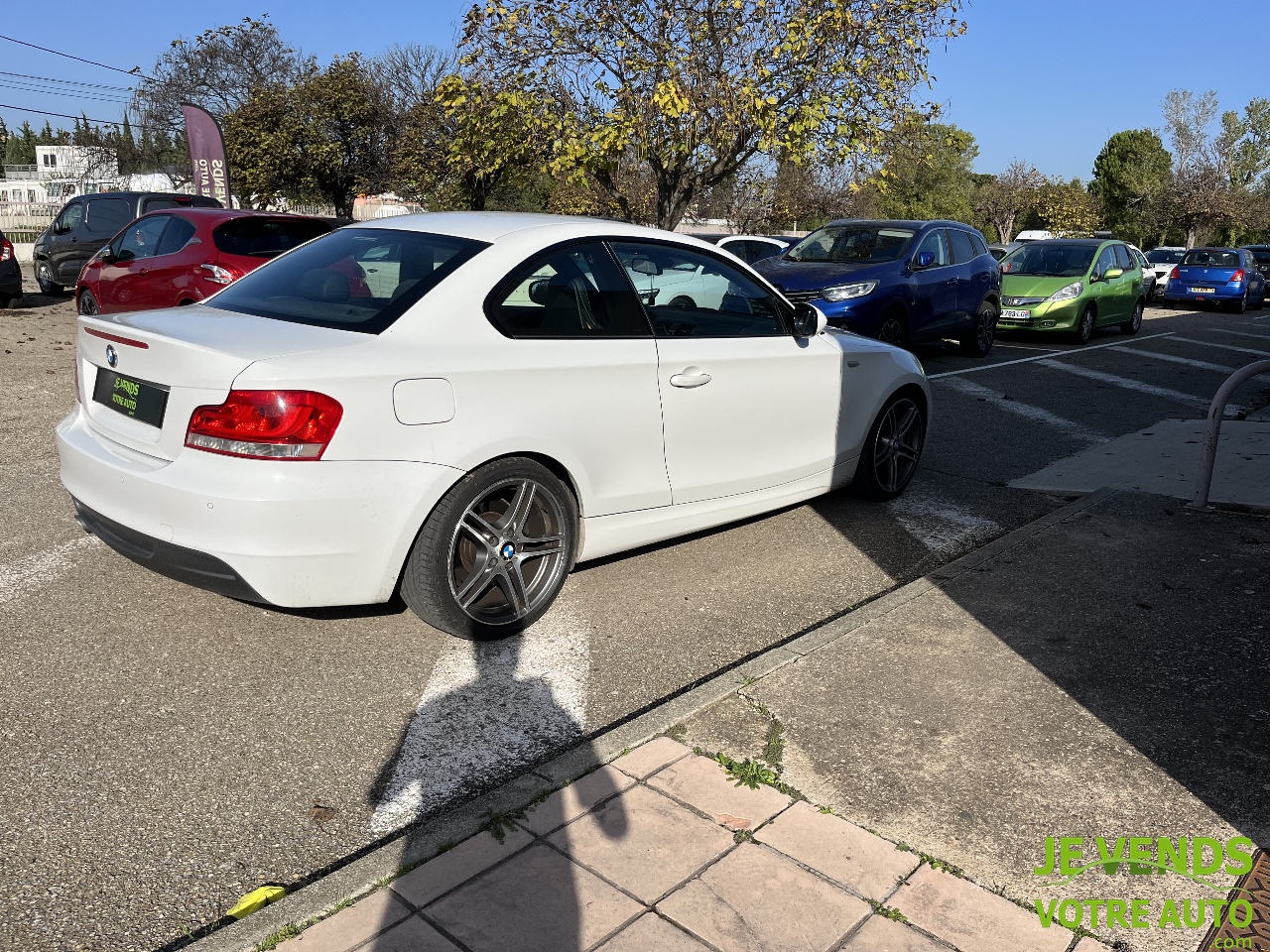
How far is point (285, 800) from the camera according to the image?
10.2 ft

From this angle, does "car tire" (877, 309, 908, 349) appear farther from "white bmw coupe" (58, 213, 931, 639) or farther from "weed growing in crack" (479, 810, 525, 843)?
"weed growing in crack" (479, 810, 525, 843)

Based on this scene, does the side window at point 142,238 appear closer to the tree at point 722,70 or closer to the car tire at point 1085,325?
the tree at point 722,70

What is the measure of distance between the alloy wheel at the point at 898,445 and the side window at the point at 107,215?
14.6 metres

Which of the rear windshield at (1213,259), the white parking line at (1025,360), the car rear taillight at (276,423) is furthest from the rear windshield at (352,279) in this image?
the rear windshield at (1213,259)

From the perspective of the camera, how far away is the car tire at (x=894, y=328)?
12141 millimetres

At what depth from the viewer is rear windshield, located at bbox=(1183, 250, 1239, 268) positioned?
26.0 meters

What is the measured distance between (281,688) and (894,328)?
9.85 m

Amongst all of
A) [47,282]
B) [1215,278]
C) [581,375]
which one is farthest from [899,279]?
[1215,278]

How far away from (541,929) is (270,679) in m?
1.75

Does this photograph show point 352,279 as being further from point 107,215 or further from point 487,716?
point 107,215

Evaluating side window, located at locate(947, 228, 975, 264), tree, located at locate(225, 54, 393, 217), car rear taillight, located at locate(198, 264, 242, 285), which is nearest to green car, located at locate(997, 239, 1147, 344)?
side window, located at locate(947, 228, 975, 264)

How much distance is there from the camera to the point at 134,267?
11.0m

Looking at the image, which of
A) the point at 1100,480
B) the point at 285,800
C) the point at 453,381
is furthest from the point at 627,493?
the point at 1100,480

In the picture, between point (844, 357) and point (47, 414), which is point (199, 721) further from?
point (47, 414)
